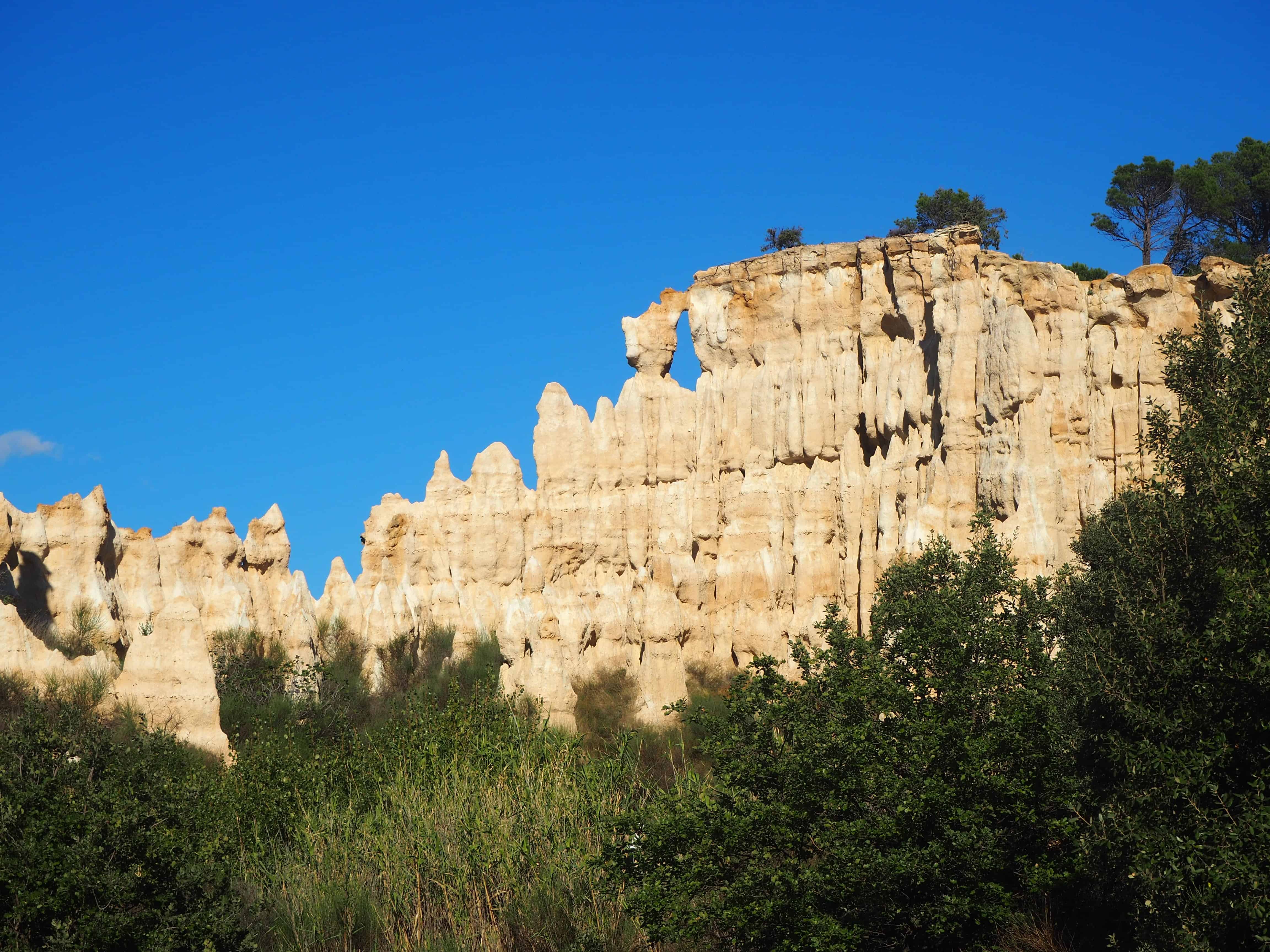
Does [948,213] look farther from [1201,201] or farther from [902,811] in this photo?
[902,811]

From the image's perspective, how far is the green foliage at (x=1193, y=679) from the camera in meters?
12.2

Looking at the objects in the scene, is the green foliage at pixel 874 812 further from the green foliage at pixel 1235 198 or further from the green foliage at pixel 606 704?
the green foliage at pixel 1235 198

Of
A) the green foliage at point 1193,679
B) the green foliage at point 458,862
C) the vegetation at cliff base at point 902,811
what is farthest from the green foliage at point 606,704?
the green foliage at point 1193,679

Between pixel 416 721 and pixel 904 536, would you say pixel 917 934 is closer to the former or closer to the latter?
pixel 416 721

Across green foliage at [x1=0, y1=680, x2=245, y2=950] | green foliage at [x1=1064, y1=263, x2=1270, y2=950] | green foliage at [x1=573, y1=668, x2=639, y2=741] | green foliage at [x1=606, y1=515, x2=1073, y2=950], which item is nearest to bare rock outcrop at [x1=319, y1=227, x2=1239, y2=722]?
green foliage at [x1=573, y1=668, x2=639, y2=741]

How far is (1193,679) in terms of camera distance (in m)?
13.6

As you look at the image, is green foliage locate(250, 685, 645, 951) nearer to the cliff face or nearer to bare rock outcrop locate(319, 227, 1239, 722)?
the cliff face

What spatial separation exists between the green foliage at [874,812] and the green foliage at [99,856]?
17.2ft

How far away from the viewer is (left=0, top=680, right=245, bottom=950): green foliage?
15039mm

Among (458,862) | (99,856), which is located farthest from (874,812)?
(99,856)

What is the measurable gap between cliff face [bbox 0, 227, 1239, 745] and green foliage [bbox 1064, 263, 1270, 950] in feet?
58.7

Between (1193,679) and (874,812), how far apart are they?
12.8 feet

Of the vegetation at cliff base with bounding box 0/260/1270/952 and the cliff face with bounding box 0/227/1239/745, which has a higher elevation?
the cliff face with bounding box 0/227/1239/745

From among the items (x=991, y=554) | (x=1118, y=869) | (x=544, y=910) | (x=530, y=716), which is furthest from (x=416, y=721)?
(x=1118, y=869)
